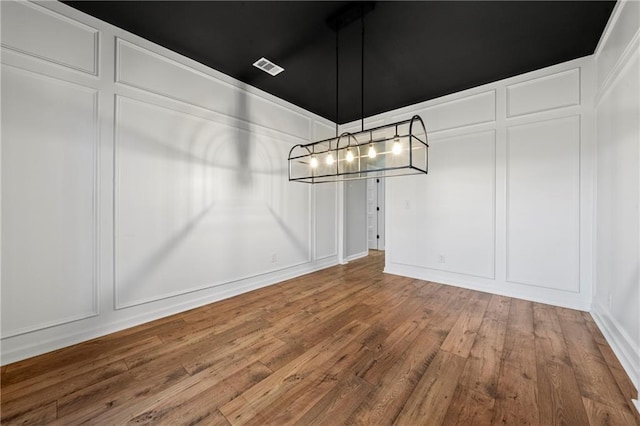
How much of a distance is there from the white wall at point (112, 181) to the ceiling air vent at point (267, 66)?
49 centimetres

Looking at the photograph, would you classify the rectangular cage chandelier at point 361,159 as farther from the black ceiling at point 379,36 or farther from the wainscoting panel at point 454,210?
the black ceiling at point 379,36

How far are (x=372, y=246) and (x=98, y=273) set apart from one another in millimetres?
6239

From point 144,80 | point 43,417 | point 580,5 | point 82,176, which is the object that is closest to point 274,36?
point 144,80

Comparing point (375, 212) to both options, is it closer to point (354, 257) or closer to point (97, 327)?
point (354, 257)

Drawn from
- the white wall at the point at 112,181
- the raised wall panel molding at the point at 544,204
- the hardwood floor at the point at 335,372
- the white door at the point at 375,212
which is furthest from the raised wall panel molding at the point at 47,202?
the white door at the point at 375,212

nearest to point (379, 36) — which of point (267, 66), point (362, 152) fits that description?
point (362, 152)

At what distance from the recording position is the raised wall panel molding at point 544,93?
294cm

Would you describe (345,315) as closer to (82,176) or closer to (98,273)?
(98,273)

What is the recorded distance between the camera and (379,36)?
253 centimetres

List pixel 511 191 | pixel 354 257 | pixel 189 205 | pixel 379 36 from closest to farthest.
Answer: pixel 379 36
pixel 189 205
pixel 511 191
pixel 354 257

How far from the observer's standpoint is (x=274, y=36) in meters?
2.52

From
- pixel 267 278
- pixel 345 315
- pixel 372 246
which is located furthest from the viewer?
pixel 372 246

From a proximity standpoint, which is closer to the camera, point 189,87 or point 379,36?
point 379,36

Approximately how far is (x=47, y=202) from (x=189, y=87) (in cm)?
178
